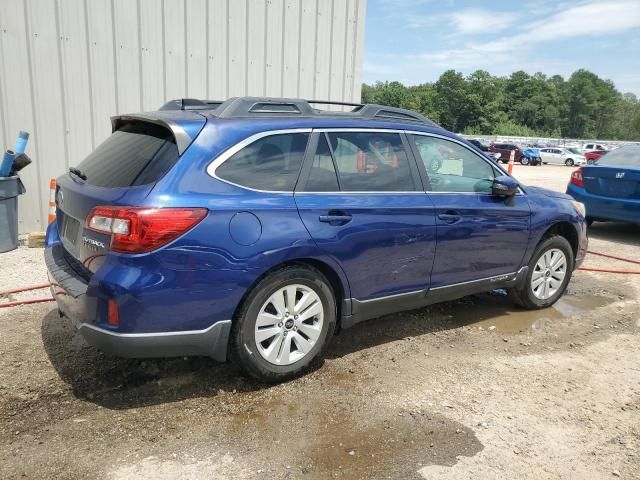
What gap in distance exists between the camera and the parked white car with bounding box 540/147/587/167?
1676 inches

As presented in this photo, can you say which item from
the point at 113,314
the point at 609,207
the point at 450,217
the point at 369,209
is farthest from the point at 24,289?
the point at 609,207

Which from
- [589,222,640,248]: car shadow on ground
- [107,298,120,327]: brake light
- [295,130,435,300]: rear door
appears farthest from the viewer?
[589,222,640,248]: car shadow on ground

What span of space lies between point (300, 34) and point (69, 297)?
23.0ft

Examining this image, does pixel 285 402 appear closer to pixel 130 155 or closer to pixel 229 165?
pixel 229 165

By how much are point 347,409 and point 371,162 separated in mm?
1667

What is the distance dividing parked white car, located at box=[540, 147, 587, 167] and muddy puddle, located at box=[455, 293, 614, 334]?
40824 millimetres

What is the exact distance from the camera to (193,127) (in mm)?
3156

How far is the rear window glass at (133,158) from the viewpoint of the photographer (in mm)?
3062

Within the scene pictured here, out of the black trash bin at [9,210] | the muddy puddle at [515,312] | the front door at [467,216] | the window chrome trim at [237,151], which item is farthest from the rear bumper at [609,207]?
the black trash bin at [9,210]

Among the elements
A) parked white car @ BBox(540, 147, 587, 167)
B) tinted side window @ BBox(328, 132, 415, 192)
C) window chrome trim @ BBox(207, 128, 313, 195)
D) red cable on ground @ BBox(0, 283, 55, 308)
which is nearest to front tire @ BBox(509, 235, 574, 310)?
tinted side window @ BBox(328, 132, 415, 192)

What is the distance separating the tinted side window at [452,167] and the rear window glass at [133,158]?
1.89 m

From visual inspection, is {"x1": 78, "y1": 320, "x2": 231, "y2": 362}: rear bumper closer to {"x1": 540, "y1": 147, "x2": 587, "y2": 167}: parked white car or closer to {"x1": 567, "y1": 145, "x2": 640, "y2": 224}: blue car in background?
{"x1": 567, "y1": 145, "x2": 640, "y2": 224}: blue car in background

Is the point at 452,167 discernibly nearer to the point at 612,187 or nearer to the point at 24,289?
the point at 24,289

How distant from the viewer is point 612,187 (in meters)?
8.58
